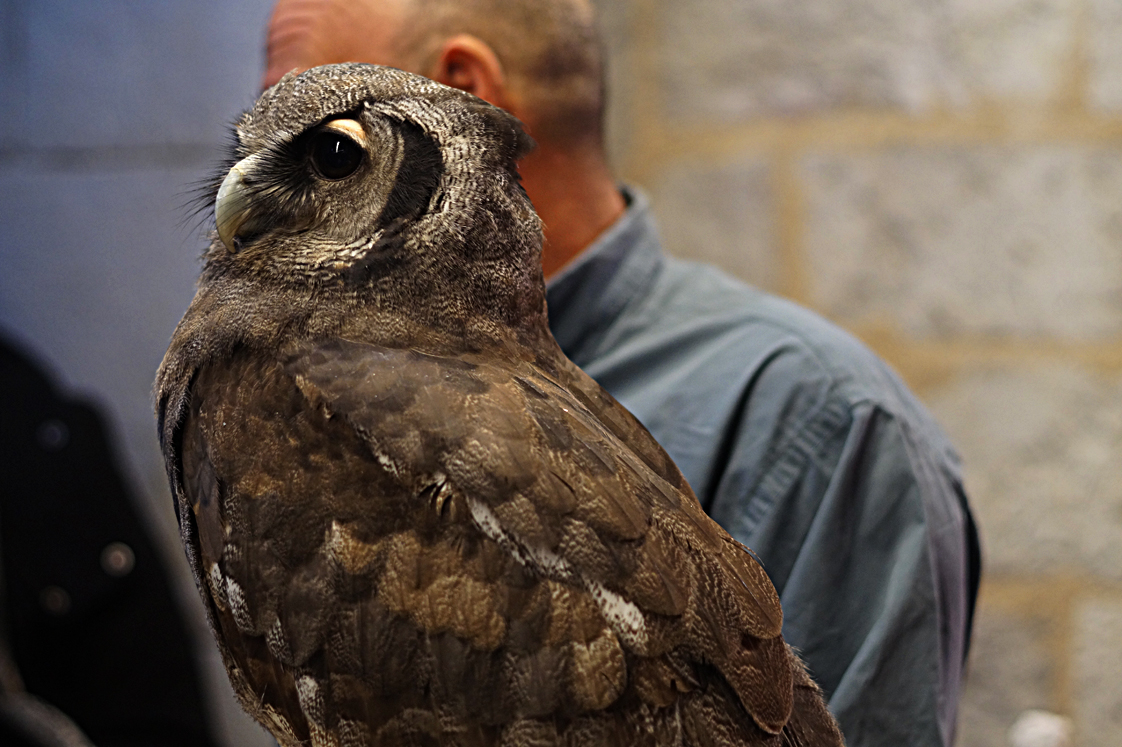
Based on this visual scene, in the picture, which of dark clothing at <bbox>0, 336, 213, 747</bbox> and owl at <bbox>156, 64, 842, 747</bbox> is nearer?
owl at <bbox>156, 64, 842, 747</bbox>

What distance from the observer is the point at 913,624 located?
112cm

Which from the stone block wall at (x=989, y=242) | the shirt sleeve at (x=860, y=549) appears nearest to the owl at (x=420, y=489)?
the shirt sleeve at (x=860, y=549)

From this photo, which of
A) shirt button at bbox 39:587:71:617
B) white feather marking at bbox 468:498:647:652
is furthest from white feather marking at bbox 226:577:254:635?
shirt button at bbox 39:587:71:617

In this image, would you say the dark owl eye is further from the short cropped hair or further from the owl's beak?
the short cropped hair

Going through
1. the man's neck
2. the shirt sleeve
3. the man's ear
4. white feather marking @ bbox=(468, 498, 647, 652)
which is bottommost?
the shirt sleeve

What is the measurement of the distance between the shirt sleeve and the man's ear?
57 centimetres

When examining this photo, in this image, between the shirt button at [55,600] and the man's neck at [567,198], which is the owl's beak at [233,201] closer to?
the man's neck at [567,198]

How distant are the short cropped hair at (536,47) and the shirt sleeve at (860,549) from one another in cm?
51

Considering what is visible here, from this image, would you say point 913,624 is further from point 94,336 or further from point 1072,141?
point 94,336

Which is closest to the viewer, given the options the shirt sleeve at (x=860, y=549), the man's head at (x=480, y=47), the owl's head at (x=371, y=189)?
the owl's head at (x=371, y=189)

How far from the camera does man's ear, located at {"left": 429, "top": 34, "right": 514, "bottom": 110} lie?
1.26 m

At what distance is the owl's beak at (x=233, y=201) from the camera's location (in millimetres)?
875

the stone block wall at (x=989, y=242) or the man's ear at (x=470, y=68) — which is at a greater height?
the man's ear at (x=470, y=68)

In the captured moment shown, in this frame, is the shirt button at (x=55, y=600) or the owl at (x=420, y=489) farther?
the shirt button at (x=55, y=600)
